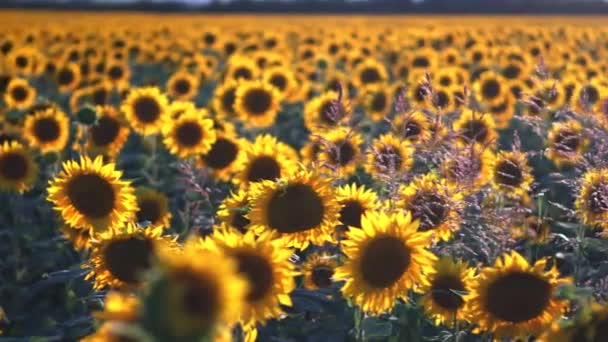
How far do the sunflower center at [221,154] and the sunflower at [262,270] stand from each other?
3925 millimetres

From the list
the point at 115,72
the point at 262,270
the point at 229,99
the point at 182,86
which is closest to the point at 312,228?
the point at 262,270

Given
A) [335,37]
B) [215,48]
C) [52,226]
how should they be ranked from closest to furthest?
[52,226] → [215,48] → [335,37]

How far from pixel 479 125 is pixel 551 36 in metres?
13.9

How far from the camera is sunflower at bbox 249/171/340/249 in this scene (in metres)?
3.62

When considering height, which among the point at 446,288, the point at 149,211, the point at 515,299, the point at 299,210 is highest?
the point at 299,210

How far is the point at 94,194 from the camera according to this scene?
4.29m

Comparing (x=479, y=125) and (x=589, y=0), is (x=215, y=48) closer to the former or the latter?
(x=479, y=125)

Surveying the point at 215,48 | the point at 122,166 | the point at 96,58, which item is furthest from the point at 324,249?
the point at 215,48

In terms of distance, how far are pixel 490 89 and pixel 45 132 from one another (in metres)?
5.44

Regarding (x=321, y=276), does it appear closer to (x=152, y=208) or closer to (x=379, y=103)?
(x=152, y=208)

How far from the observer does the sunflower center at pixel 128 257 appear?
333 cm

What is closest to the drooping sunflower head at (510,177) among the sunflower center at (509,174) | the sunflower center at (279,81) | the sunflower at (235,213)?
the sunflower center at (509,174)

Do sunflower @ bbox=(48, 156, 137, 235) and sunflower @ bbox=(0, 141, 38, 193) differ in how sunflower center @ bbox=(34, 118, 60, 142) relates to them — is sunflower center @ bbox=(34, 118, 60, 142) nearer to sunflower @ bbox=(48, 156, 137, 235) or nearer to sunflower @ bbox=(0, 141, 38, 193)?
sunflower @ bbox=(0, 141, 38, 193)

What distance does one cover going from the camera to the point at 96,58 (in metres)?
13.5
